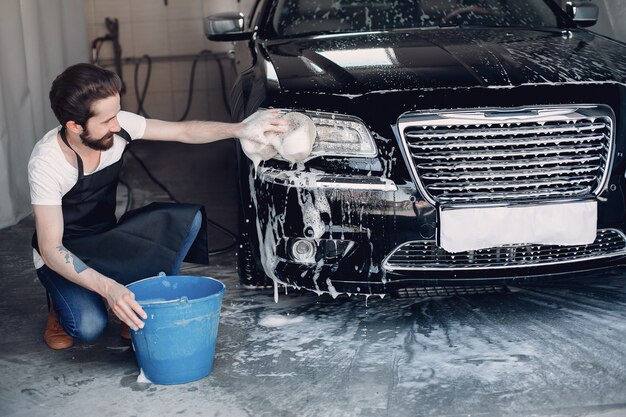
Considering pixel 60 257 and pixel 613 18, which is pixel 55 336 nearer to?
pixel 60 257

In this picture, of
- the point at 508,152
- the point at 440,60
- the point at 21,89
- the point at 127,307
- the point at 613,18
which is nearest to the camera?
the point at 127,307

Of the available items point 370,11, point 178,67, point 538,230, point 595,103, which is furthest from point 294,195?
point 178,67

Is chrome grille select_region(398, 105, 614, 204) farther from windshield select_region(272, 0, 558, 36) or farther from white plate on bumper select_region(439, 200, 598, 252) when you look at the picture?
windshield select_region(272, 0, 558, 36)

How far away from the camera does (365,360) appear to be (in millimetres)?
3385

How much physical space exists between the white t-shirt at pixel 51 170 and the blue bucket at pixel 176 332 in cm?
43

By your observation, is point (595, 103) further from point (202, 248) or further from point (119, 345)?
point (119, 345)

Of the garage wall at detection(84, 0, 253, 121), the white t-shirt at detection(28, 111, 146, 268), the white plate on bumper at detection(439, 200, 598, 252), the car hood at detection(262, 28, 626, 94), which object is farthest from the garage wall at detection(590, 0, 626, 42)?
the garage wall at detection(84, 0, 253, 121)

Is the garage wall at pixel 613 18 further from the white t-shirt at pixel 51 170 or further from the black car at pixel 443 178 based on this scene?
the white t-shirt at pixel 51 170

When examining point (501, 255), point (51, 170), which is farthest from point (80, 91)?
point (501, 255)

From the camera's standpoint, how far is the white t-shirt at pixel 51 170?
324cm

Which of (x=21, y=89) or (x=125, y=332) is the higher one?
(x=21, y=89)

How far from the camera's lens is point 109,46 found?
9.37 m

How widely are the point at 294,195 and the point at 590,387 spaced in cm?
122

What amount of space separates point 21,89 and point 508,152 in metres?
3.77
